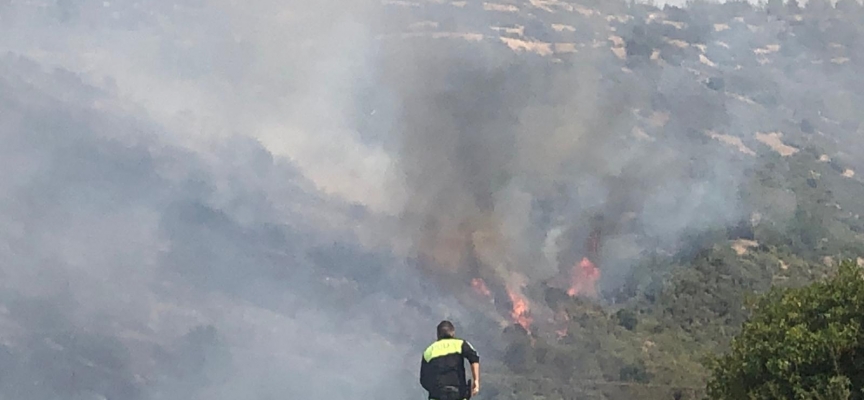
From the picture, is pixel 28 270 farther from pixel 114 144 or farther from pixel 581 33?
pixel 581 33

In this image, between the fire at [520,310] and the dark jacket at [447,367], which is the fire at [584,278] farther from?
the dark jacket at [447,367]

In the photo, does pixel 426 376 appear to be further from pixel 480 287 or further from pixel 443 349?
pixel 480 287

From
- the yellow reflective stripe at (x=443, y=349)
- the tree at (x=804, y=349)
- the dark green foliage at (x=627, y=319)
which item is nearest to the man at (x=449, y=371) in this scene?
the yellow reflective stripe at (x=443, y=349)

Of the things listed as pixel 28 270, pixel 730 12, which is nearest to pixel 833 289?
pixel 28 270

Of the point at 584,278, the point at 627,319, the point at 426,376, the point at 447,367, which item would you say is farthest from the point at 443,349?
the point at 584,278

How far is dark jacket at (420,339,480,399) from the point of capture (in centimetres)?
1131

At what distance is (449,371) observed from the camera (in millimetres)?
11328

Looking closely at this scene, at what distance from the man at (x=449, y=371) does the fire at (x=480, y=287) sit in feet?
113

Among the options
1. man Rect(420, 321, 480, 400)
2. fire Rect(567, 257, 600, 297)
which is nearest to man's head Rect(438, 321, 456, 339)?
man Rect(420, 321, 480, 400)

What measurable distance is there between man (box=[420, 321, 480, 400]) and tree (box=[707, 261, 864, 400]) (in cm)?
534

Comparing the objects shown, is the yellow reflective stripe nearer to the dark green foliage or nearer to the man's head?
the man's head

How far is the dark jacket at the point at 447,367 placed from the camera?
11312 millimetres

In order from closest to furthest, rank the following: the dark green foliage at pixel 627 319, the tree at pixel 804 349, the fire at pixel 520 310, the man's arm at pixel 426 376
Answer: the man's arm at pixel 426 376 < the tree at pixel 804 349 < the fire at pixel 520 310 < the dark green foliage at pixel 627 319

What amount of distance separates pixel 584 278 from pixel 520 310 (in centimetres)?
1011
